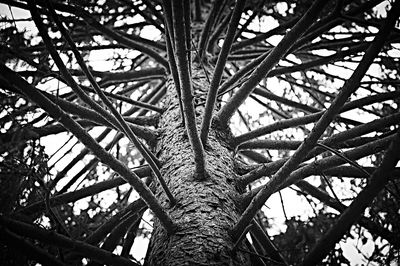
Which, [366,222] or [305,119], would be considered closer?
[305,119]

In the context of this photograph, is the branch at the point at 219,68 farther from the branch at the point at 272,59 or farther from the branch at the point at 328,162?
the branch at the point at 328,162

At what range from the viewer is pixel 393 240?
7.24ft

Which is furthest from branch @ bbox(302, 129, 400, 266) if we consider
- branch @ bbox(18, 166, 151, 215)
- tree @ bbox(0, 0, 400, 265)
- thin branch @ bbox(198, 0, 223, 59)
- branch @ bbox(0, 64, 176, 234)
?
thin branch @ bbox(198, 0, 223, 59)

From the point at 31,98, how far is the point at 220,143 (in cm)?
130

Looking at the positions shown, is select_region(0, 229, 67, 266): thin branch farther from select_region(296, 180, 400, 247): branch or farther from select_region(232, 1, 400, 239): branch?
select_region(296, 180, 400, 247): branch

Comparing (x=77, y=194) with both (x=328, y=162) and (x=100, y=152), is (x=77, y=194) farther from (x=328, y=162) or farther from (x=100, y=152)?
(x=328, y=162)

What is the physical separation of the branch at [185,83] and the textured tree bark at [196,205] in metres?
0.13

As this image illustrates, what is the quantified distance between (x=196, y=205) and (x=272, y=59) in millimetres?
945

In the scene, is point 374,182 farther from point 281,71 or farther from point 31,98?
point 281,71

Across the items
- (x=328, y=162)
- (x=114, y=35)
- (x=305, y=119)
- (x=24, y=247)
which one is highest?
(x=114, y=35)

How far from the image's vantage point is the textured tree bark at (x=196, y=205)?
167cm

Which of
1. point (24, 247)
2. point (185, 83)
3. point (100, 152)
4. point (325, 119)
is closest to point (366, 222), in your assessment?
point (325, 119)

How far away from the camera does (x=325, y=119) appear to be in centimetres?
155

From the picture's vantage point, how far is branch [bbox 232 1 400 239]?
54.3 inches
